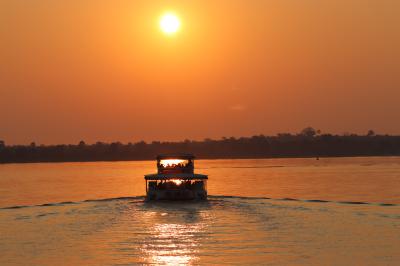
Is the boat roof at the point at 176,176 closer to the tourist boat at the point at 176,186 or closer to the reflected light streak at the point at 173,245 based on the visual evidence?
the tourist boat at the point at 176,186

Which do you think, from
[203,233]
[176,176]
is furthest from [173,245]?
[176,176]

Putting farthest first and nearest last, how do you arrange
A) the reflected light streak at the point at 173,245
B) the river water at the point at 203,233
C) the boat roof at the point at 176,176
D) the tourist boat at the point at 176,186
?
the tourist boat at the point at 176,186 < the boat roof at the point at 176,176 < the river water at the point at 203,233 < the reflected light streak at the point at 173,245

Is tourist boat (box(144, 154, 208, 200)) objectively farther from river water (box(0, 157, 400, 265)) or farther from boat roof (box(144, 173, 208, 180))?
river water (box(0, 157, 400, 265))

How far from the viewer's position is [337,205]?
3004 inches

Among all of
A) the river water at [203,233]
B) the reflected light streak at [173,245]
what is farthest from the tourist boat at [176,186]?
the reflected light streak at [173,245]

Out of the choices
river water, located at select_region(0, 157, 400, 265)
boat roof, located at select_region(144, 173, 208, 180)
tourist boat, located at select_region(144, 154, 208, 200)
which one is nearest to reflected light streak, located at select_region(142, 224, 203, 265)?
river water, located at select_region(0, 157, 400, 265)

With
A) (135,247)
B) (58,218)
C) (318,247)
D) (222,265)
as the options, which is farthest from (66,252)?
(58,218)

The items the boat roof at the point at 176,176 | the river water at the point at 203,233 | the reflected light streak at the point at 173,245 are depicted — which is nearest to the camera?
the reflected light streak at the point at 173,245

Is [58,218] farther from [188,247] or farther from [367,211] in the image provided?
[367,211]

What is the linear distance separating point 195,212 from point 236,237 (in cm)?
1741

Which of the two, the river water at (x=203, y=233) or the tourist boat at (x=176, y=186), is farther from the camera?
the tourist boat at (x=176, y=186)

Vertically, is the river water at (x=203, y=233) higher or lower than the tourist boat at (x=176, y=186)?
lower

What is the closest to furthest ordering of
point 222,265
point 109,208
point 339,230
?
point 222,265, point 339,230, point 109,208

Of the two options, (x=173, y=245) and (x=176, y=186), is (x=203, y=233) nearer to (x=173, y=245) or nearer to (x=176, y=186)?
(x=173, y=245)
